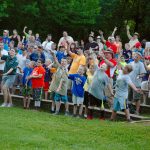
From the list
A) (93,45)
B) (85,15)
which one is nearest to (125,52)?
(93,45)

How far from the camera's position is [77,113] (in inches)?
647

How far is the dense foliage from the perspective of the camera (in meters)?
36.2

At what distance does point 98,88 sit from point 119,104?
104cm

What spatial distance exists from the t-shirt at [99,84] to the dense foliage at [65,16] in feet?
64.8

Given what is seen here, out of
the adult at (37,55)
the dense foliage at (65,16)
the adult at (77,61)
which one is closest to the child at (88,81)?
the adult at (77,61)

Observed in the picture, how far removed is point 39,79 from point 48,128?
5.61 m

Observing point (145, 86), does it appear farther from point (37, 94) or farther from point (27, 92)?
point (27, 92)

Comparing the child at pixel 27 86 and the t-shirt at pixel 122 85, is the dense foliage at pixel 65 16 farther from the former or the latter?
the t-shirt at pixel 122 85

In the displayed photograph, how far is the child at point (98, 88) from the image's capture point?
49.8 feet

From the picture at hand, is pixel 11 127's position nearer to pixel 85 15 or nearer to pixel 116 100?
pixel 116 100

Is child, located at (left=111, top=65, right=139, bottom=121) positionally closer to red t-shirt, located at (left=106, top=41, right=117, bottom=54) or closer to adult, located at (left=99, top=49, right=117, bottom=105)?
adult, located at (left=99, top=49, right=117, bottom=105)

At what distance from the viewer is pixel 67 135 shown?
11.3 meters

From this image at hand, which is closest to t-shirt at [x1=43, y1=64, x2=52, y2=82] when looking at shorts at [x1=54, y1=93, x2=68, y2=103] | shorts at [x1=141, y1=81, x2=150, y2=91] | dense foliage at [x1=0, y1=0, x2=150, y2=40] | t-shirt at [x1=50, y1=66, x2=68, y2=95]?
t-shirt at [x1=50, y1=66, x2=68, y2=95]

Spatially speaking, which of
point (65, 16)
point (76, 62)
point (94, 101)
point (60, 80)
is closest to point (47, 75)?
point (76, 62)
